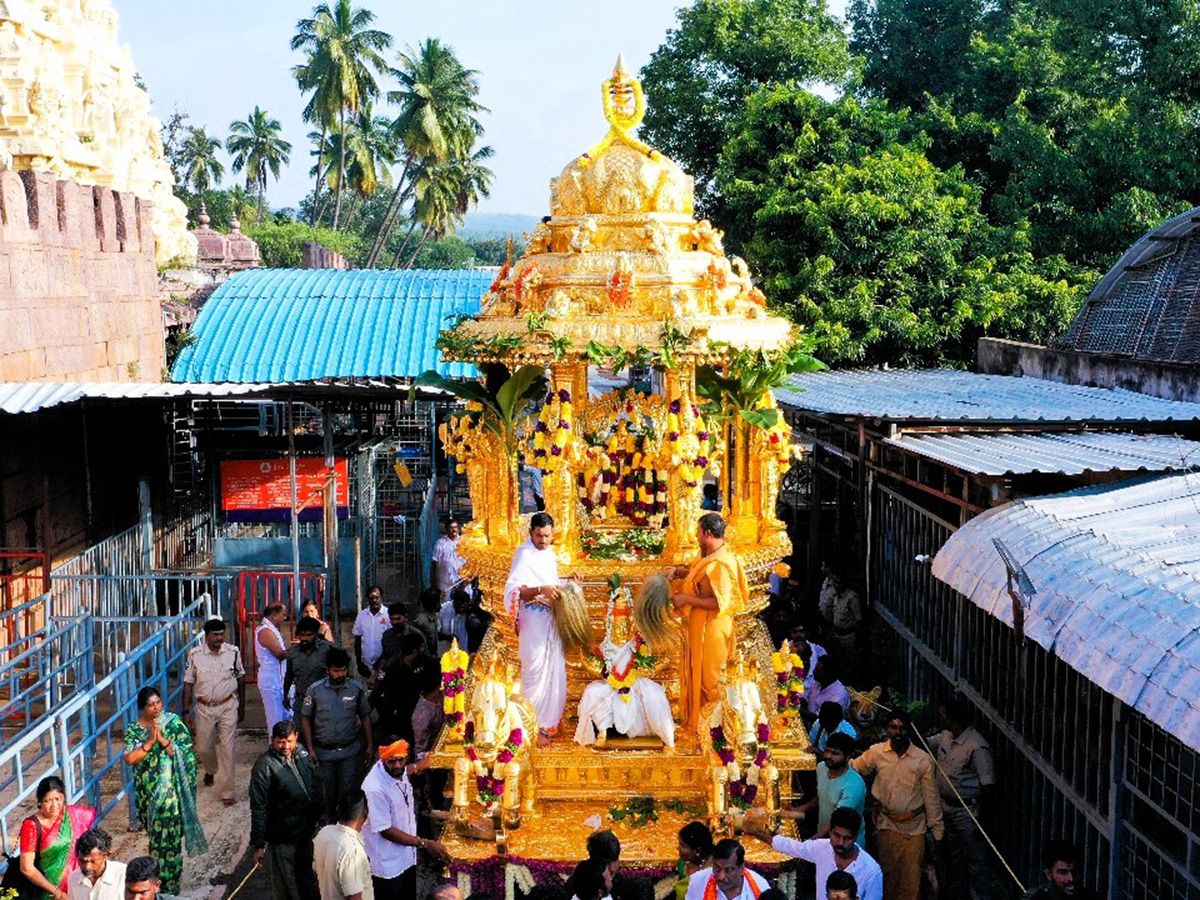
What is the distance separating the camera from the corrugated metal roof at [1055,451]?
28.8 ft

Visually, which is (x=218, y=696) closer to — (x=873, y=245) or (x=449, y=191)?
(x=873, y=245)

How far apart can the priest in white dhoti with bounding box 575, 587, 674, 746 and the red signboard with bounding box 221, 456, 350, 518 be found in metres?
7.31

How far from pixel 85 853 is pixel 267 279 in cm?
Answer: 1856

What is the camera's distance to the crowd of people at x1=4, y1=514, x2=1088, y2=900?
21.9 ft

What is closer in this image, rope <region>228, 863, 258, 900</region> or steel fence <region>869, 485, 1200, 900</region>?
steel fence <region>869, 485, 1200, 900</region>

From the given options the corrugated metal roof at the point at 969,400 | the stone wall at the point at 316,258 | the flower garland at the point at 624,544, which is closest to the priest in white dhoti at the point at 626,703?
the flower garland at the point at 624,544

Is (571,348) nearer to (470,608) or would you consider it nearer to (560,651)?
(560,651)

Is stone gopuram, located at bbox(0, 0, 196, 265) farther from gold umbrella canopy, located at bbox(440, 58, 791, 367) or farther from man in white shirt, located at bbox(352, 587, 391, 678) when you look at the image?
gold umbrella canopy, located at bbox(440, 58, 791, 367)

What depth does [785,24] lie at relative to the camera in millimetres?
27016

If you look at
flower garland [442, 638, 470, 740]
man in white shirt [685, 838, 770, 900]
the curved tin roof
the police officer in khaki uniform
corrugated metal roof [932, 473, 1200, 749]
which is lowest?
the police officer in khaki uniform

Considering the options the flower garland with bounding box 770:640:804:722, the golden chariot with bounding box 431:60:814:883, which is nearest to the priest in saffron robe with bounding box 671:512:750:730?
the golden chariot with bounding box 431:60:814:883

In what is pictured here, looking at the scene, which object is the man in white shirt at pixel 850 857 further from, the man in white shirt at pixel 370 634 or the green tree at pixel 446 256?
the green tree at pixel 446 256

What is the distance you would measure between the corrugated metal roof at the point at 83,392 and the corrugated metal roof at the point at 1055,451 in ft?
21.7

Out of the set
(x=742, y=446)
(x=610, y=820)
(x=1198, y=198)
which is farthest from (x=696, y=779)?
(x=1198, y=198)
